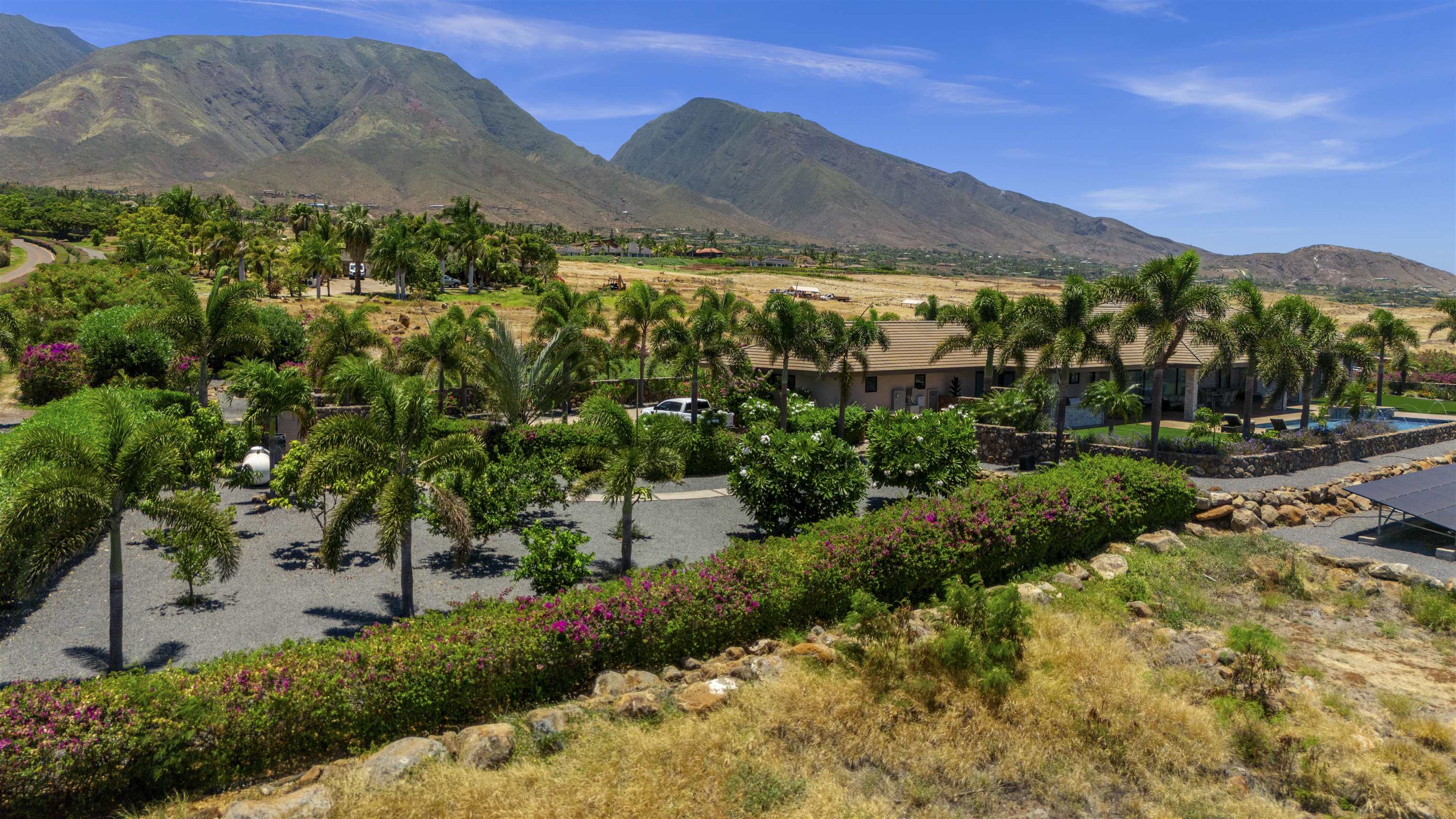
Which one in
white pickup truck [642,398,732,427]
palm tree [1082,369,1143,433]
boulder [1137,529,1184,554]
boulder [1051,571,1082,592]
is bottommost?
boulder [1051,571,1082,592]

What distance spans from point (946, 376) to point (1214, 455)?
12.7 m

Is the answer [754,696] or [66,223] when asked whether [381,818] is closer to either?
[754,696]

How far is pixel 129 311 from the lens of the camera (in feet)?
129

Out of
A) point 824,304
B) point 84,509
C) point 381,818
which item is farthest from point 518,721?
point 824,304

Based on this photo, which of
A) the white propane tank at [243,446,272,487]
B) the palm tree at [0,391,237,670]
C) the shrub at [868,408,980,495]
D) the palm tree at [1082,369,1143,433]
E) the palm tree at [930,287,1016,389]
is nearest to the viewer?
the palm tree at [0,391,237,670]

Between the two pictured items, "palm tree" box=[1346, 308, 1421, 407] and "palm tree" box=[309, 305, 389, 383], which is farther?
"palm tree" box=[1346, 308, 1421, 407]

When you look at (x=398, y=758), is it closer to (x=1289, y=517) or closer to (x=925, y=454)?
(x=925, y=454)

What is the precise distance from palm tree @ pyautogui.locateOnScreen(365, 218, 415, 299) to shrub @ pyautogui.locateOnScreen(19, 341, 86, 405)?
3202 cm

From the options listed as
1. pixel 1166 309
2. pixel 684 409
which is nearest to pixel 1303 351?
pixel 1166 309

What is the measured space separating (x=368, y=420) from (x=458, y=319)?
2103cm

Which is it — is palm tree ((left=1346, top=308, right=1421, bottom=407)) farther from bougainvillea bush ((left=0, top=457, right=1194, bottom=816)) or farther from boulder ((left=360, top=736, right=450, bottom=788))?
boulder ((left=360, top=736, right=450, bottom=788))

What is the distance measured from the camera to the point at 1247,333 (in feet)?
97.8

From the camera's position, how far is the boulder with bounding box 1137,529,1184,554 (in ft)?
68.2

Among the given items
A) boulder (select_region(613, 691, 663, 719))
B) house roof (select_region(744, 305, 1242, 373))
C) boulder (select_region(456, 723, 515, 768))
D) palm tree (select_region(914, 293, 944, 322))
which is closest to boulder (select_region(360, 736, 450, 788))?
boulder (select_region(456, 723, 515, 768))
